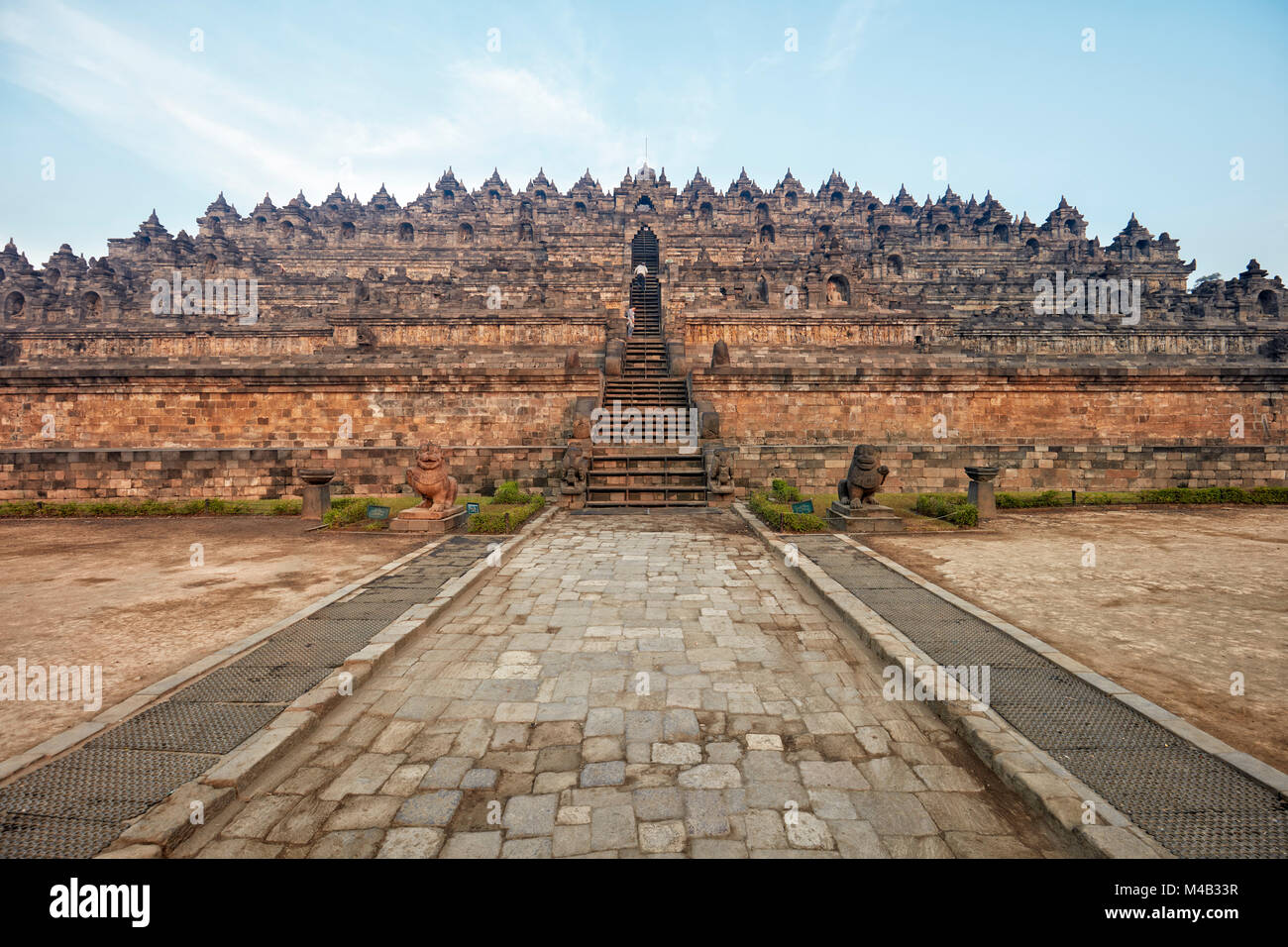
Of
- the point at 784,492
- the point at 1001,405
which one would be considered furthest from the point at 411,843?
the point at 1001,405

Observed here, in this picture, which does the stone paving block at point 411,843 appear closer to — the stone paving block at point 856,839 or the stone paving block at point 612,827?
the stone paving block at point 612,827

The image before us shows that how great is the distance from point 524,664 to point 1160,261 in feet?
164

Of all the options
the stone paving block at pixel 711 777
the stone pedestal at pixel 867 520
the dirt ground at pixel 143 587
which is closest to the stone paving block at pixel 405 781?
the stone paving block at pixel 711 777

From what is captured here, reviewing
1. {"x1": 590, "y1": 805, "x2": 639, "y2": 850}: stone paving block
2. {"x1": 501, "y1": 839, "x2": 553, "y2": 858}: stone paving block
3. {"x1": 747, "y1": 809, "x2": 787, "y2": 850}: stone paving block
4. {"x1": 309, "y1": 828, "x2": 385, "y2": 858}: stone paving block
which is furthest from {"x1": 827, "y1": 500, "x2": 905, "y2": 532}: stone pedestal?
{"x1": 309, "y1": 828, "x2": 385, "y2": 858}: stone paving block

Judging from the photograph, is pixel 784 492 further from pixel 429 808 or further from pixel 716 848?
pixel 429 808

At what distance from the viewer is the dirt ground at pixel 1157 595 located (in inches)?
142

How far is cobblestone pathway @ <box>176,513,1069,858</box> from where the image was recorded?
2455mm

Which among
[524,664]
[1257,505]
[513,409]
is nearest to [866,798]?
[524,664]

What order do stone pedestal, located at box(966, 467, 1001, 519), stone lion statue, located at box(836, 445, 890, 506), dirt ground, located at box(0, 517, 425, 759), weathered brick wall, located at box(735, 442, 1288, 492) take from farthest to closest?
weathered brick wall, located at box(735, 442, 1288, 492)
stone pedestal, located at box(966, 467, 1001, 519)
stone lion statue, located at box(836, 445, 890, 506)
dirt ground, located at box(0, 517, 425, 759)

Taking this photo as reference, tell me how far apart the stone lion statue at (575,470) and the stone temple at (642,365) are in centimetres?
36

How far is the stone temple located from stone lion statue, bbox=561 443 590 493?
0.36 meters

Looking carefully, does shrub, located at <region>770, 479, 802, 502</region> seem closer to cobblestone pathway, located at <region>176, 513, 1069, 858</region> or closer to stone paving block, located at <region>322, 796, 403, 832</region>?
cobblestone pathway, located at <region>176, 513, 1069, 858</region>

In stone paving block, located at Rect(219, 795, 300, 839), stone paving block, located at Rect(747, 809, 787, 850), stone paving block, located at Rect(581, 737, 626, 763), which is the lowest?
stone paving block, located at Rect(747, 809, 787, 850)

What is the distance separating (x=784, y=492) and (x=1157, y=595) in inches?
222
